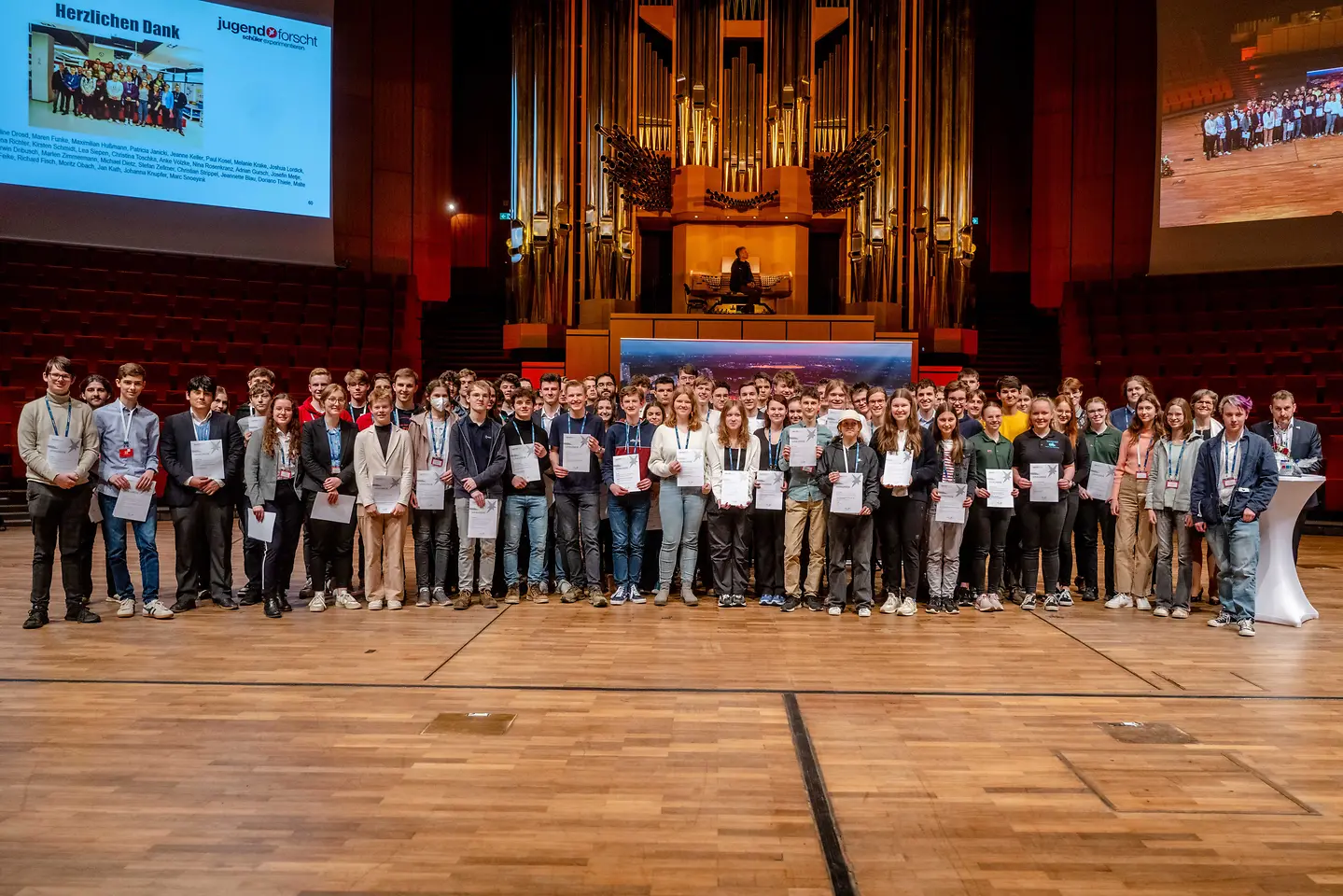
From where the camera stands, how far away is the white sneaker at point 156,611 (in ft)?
17.0

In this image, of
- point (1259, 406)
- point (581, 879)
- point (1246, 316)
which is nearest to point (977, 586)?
point (581, 879)

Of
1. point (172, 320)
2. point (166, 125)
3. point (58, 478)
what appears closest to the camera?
point (58, 478)

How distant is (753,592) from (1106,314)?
8817 mm

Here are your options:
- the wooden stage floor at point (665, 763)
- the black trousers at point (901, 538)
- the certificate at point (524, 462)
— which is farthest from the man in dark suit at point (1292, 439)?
the certificate at point (524, 462)

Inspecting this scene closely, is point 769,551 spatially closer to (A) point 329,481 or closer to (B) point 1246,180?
(A) point 329,481

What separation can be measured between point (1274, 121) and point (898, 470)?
9.18 metres

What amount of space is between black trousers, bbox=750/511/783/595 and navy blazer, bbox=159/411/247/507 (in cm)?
318

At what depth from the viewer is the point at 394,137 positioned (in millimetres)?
13641

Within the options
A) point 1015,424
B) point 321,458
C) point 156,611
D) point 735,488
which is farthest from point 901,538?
point 156,611

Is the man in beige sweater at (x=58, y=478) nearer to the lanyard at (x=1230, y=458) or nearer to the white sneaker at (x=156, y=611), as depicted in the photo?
the white sneaker at (x=156, y=611)

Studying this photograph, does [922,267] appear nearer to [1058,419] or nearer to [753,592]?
[1058,419]

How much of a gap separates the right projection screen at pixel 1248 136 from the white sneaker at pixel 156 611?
1212 centimetres

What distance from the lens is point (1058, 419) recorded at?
5992mm

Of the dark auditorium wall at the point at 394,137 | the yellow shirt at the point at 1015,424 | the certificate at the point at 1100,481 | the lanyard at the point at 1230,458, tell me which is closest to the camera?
the lanyard at the point at 1230,458
